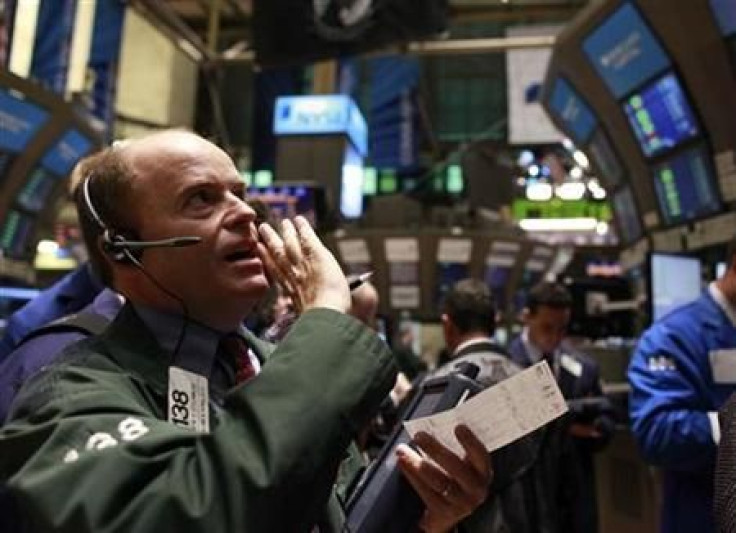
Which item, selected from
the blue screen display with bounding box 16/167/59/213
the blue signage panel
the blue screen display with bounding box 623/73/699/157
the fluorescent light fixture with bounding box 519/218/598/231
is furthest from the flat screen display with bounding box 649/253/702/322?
the fluorescent light fixture with bounding box 519/218/598/231

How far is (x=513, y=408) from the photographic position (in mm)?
Result: 1202

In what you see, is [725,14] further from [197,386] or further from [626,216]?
[197,386]

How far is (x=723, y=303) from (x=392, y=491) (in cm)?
175

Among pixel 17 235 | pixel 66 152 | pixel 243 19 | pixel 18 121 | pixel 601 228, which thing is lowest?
pixel 17 235

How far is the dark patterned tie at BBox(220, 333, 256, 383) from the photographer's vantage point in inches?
55.0

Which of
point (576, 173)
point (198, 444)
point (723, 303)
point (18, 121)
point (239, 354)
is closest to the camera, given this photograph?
point (198, 444)

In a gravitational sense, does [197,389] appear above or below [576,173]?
below

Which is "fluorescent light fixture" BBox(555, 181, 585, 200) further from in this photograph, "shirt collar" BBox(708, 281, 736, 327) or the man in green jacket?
the man in green jacket

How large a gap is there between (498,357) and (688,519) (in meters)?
1.00

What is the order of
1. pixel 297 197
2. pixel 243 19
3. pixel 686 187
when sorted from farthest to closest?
1. pixel 243 19
2. pixel 297 197
3. pixel 686 187

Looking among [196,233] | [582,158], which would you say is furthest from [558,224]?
[196,233]

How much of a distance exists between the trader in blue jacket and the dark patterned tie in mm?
1602

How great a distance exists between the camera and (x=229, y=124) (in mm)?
18047

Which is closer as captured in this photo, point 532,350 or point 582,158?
point 532,350
